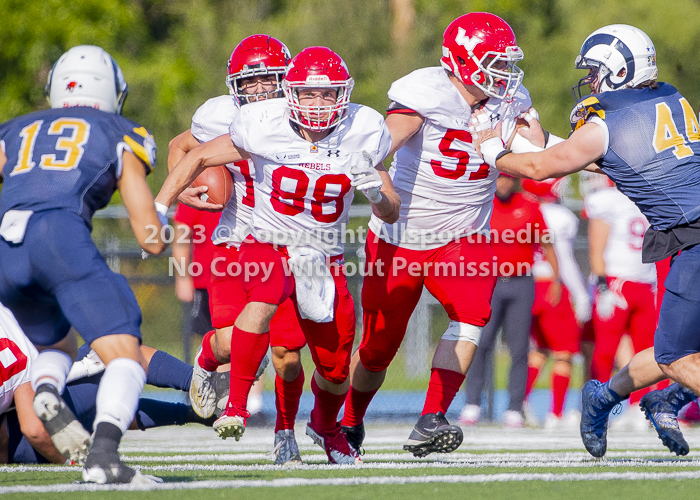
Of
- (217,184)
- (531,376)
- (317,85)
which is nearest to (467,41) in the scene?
(317,85)

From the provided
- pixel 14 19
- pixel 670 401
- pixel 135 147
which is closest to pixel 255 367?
pixel 135 147

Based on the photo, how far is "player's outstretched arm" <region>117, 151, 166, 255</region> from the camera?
3.52m

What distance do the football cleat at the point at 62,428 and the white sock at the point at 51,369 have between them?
16 cm

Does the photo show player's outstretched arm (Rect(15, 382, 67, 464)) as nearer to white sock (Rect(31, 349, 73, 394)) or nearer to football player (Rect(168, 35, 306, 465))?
white sock (Rect(31, 349, 73, 394))

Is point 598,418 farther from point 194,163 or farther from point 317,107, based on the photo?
point 194,163

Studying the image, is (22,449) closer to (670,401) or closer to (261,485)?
(261,485)

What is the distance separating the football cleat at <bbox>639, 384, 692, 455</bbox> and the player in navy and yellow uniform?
2.49m

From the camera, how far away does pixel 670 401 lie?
179 inches

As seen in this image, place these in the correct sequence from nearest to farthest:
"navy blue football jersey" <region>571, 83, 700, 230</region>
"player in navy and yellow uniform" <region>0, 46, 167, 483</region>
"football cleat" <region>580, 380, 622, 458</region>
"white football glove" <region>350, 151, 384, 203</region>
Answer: "player in navy and yellow uniform" <region>0, 46, 167, 483</region>
"white football glove" <region>350, 151, 384, 203</region>
"navy blue football jersey" <region>571, 83, 700, 230</region>
"football cleat" <region>580, 380, 622, 458</region>

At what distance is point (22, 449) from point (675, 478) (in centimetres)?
303

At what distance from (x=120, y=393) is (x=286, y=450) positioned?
1.42 meters

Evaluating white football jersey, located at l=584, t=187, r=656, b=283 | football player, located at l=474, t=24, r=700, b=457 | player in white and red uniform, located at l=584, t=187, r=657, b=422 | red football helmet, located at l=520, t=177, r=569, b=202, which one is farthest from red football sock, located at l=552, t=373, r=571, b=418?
football player, located at l=474, t=24, r=700, b=457

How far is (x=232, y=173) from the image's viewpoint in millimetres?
5168

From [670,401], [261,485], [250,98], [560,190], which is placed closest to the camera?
[261,485]
